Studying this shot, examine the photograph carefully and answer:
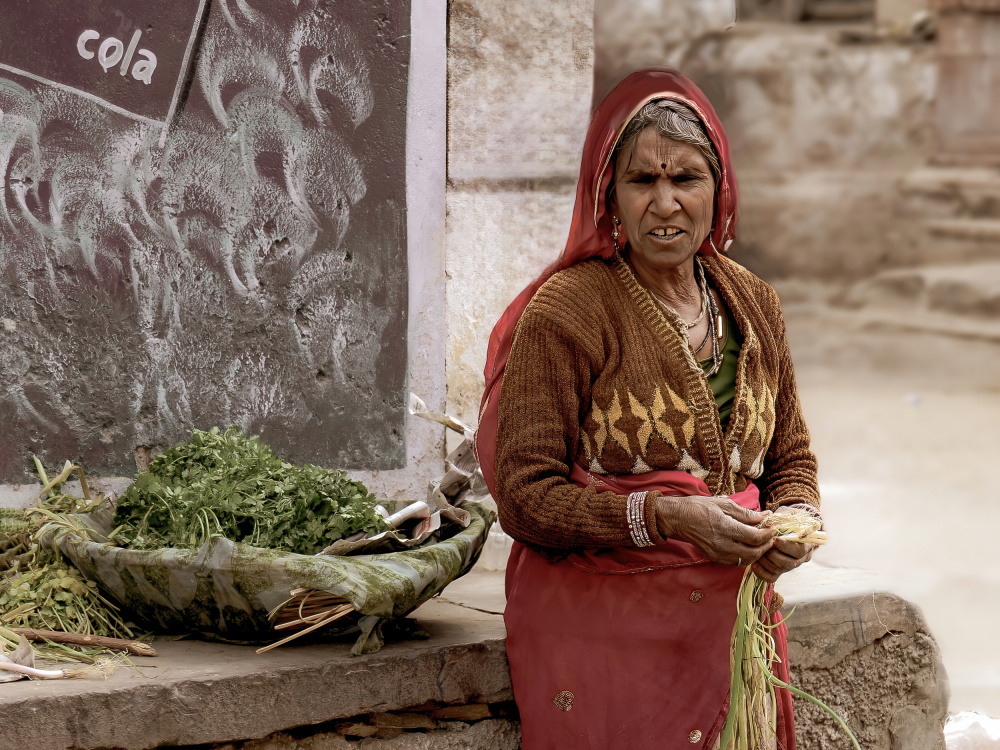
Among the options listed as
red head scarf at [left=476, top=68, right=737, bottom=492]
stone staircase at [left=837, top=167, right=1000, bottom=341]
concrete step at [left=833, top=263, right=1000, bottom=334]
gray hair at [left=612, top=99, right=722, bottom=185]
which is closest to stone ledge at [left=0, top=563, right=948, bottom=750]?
red head scarf at [left=476, top=68, right=737, bottom=492]

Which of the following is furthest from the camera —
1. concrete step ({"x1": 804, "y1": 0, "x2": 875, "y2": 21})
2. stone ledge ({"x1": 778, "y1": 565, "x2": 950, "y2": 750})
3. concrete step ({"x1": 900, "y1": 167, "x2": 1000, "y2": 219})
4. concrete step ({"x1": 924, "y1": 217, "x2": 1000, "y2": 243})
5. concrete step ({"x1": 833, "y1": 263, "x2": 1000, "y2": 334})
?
concrete step ({"x1": 833, "y1": 263, "x2": 1000, "y2": 334})

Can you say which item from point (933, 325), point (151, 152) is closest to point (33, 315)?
point (151, 152)

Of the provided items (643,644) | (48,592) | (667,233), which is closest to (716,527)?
(643,644)

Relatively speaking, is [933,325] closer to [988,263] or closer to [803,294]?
[988,263]

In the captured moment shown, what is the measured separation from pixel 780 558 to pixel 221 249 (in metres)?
2.06

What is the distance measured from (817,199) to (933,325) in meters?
2.39

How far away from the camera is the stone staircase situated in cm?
1152

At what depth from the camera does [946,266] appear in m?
12.5

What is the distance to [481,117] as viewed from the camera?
3.70 meters

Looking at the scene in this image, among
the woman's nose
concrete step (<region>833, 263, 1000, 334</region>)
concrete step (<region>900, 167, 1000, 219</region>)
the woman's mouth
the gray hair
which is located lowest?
the woman's mouth

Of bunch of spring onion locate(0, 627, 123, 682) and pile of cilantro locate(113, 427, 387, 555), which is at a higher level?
pile of cilantro locate(113, 427, 387, 555)

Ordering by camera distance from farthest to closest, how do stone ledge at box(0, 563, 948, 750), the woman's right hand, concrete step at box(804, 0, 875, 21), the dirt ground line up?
the dirt ground → concrete step at box(804, 0, 875, 21) → stone ledge at box(0, 563, 948, 750) → the woman's right hand

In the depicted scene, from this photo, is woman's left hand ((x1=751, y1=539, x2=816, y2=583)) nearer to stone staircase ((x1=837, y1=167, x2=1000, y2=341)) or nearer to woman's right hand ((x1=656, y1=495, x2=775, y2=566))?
woman's right hand ((x1=656, y1=495, x2=775, y2=566))

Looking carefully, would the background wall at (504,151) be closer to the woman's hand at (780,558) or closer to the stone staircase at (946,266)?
the woman's hand at (780,558)
